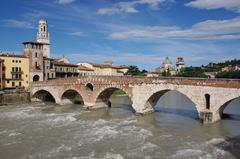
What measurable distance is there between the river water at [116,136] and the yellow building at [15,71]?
14.6 meters

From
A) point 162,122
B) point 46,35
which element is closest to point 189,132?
point 162,122

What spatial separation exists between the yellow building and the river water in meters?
14.6

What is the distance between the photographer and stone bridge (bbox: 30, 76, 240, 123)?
2507 centimetres

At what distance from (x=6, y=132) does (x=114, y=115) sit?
11264 mm

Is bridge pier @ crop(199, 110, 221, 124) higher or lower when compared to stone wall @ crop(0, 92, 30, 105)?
lower

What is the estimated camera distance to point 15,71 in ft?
151

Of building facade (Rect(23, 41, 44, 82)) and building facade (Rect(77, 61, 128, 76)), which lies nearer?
building facade (Rect(23, 41, 44, 82))

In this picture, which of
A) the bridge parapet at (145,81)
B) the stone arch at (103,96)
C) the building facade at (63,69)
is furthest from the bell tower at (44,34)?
the stone arch at (103,96)

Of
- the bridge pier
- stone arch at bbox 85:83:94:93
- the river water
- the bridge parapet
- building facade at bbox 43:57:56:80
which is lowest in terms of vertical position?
the river water

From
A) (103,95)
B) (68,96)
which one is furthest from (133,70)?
(103,95)

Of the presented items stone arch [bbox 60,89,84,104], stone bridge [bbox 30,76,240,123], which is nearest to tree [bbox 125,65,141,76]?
stone bridge [bbox 30,76,240,123]

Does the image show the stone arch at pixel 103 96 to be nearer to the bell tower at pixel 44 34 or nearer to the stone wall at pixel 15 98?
the stone wall at pixel 15 98

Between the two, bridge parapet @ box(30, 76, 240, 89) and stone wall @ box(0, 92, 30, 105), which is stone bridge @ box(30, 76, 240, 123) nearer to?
bridge parapet @ box(30, 76, 240, 89)

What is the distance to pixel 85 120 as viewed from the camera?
28.4 meters
